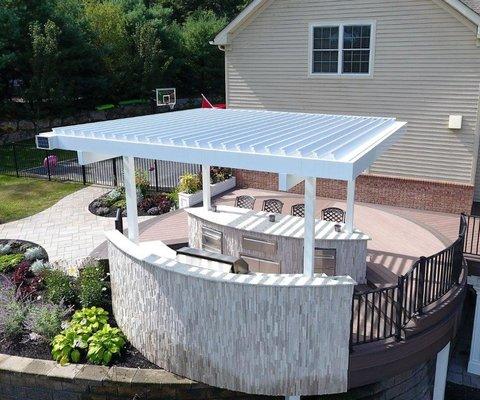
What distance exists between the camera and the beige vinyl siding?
44.6 ft

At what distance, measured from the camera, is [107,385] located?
7.05 metres

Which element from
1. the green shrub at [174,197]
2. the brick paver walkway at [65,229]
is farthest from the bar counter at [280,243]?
the green shrub at [174,197]

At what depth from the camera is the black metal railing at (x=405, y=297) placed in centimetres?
692

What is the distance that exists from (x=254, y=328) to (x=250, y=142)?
2522 mm

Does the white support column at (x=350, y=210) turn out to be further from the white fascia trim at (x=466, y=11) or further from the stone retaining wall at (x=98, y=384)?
the white fascia trim at (x=466, y=11)

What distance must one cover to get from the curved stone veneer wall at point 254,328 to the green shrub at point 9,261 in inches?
191

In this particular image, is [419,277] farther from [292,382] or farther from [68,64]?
[68,64]

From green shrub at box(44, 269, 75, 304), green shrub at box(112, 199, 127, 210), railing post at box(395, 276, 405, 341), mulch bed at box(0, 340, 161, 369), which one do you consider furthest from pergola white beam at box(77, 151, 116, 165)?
green shrub at box(112, 199, 127, 210)

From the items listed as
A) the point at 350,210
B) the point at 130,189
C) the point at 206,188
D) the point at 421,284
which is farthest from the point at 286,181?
the point at 206,188

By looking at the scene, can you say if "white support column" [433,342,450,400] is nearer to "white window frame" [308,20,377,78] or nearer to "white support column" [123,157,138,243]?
"white support column" [123,157,138,243]

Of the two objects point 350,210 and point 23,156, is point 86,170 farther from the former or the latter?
point 350,210

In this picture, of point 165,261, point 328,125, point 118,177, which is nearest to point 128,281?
point 165,261

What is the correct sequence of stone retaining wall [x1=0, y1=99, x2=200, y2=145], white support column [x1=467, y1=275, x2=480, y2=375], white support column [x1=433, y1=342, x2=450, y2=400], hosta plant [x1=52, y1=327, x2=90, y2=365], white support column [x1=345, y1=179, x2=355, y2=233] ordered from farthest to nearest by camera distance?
stone retaining wall [x1=0, y1=99, x2=200, y2=145] < white support column [x1=467, y1=275, x2=480, y2=375] < white support column [x1=345, y1=179, x2=355, y2=233] < white support column [x1=433, y1=342, x2=450, y2=400] < hosta plant [x1=52, y1=327, x2=90, y2=365]

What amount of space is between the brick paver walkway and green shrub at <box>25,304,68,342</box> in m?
3.04
